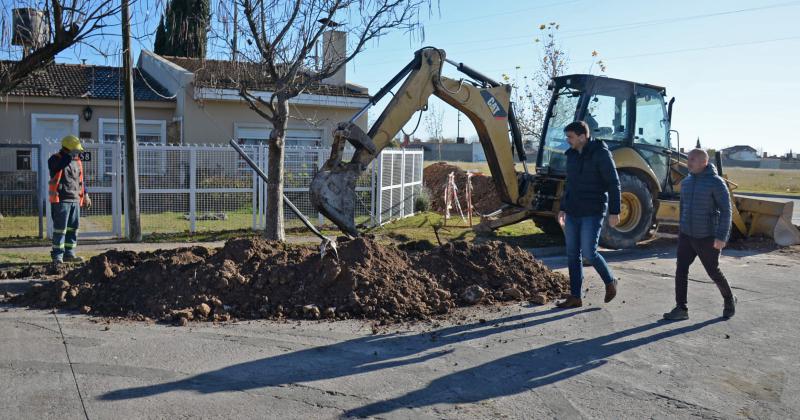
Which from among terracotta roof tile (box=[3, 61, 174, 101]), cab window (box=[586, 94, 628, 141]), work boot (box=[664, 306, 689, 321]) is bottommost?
work boot (box=[664, 306, 689, 321])

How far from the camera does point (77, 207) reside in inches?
405

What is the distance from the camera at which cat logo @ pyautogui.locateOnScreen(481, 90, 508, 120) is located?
1182 centimetres

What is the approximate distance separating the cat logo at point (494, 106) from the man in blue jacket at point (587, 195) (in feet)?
13.7

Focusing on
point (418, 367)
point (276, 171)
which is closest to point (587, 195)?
point (418, 367)

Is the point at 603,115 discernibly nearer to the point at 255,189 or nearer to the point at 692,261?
the point at 692,261

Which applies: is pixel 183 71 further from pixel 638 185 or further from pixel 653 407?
pixel 653 407

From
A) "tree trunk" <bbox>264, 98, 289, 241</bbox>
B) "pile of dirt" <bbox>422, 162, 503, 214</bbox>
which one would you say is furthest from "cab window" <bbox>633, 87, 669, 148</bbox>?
"pile of dirt" <bbox>422, 162, 503, 214</bbox>

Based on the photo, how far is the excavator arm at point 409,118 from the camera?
9.20 metres

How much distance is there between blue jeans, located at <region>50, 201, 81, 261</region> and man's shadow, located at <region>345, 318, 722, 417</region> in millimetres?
6602

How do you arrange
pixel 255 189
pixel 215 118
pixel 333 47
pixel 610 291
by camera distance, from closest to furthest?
pixel 610 291 < pixel 333 47 < pixel 255 189 < pixel 215 118

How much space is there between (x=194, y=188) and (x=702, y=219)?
9.91m

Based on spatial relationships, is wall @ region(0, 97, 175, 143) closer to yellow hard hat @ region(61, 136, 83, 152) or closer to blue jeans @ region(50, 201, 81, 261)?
yellow hard hat @ region(61, 136, 83, 152)

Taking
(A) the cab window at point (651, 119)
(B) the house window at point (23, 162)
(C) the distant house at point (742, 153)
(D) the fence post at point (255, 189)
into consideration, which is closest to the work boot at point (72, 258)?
(D) the fence post at point (255, 189)

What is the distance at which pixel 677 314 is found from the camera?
756 centimetres
